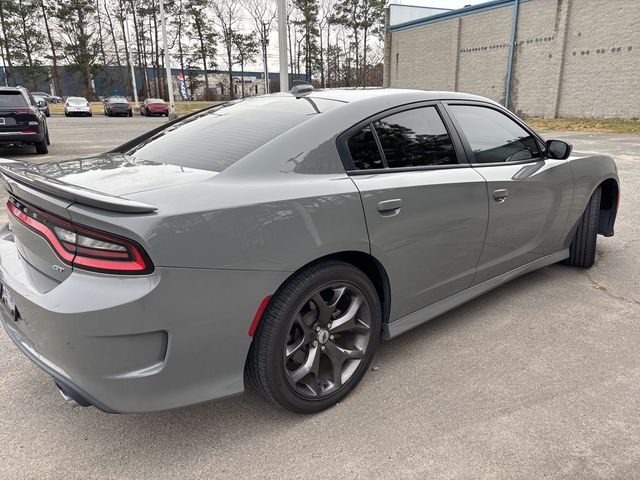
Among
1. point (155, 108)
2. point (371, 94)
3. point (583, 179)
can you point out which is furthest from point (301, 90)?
point (155, 108)

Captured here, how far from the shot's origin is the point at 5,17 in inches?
1891

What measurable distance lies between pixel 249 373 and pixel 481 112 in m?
2.32

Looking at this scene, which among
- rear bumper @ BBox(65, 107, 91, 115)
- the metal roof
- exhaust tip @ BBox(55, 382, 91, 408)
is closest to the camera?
exhaust tip @ BBox(55, 382, 91, 408)

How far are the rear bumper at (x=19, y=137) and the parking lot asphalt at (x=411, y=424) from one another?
30.1 ft

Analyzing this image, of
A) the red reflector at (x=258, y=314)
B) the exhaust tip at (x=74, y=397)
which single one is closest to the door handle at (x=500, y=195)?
the red reflector at (x=258, y=314)

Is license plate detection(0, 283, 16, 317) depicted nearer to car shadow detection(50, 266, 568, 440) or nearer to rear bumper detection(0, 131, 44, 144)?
car shadow detection(50, 266, 568, 440)

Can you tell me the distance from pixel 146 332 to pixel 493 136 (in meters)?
2.63

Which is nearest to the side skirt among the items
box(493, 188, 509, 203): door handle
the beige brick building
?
box(493, 188, 509, 203): door handle

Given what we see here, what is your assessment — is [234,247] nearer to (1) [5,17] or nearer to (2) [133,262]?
(2) [133,262]

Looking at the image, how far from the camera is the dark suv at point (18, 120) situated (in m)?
10.5

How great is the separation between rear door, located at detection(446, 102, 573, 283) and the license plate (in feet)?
8.52

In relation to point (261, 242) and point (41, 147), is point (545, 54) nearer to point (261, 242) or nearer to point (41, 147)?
point (41, 147)

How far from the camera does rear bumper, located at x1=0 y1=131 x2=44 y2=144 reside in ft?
34.4

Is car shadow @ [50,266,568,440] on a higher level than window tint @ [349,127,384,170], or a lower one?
lower
